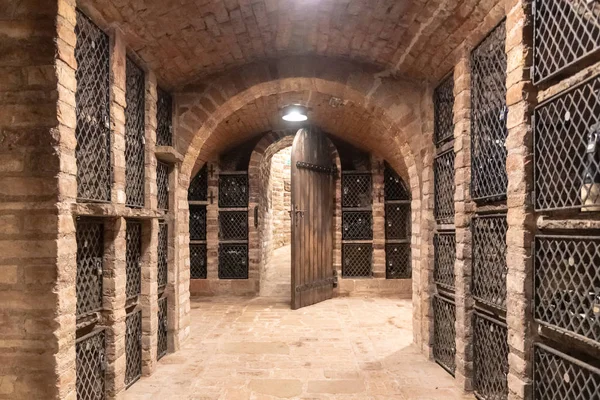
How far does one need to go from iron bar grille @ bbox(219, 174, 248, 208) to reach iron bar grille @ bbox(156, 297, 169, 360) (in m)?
3.29

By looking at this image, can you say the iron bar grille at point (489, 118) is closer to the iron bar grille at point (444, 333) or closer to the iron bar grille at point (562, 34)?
the iron bar grille at point (562, 34)

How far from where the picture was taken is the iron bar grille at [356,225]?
7133mm

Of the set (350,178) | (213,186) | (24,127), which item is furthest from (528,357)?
(213,186)

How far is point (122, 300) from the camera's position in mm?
2939

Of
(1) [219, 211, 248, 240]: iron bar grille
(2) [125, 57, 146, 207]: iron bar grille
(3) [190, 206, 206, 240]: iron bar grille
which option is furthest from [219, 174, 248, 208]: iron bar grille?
(2) [125, 57, 146, 207]: iron bar grille

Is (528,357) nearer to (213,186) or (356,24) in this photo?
(356,24)

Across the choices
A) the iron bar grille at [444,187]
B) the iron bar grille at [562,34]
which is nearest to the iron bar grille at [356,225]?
the iron bar grille at [444,187]

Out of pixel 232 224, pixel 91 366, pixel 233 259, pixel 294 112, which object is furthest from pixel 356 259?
pixel 91 366

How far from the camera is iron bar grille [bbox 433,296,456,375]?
3426mm

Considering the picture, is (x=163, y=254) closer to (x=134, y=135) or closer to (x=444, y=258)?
(x=134, y=135)

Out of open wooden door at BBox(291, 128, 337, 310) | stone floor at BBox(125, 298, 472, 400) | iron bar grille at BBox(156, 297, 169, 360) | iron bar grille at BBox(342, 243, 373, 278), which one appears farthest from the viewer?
iron bar grille at BBox(342, 243, 373, 278)

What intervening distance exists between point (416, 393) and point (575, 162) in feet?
6.84

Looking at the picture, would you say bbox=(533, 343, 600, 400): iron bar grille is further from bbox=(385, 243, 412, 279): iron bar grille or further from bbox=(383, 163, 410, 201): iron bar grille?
bbox=(383, 163, 410, 201): iron bar grille

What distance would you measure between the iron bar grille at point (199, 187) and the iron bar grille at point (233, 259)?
964mm
